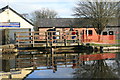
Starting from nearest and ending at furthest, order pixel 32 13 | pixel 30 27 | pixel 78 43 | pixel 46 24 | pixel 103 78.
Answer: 1. pixel 103 78
2. pixel 78 43
3. pixel 30 27
4. pixel 46 24
5. pixel 32 13

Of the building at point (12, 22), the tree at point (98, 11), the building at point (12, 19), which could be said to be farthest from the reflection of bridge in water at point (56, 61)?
the tree at point (98, 11)

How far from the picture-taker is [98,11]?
3938 centimetres

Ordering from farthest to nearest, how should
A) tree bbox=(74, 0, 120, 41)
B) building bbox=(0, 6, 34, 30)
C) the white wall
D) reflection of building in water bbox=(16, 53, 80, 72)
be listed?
tree bbox=(74, 0, 120, 41) < the white wall < building bbox=(0, 6, 34, 30) < reflection of building in water bbox=(16, 53, 80, 72)

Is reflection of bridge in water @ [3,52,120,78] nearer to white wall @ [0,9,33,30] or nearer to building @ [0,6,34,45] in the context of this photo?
building @ [0,6,34,45]

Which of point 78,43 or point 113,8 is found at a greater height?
point 113,8

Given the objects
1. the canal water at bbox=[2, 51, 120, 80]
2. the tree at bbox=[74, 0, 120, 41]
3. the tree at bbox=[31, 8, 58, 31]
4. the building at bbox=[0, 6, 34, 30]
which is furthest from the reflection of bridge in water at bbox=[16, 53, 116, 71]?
the tree at bbox=[31, 8, 58, 31]

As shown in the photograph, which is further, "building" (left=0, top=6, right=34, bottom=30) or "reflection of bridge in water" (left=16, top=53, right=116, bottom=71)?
"building" (left=0, top=6, right=34, bottom=30)

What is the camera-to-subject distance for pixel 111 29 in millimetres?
49094

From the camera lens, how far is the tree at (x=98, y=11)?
39219 mm

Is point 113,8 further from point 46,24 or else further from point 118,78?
point 118,78

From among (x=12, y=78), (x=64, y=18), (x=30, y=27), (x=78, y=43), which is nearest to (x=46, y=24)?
(x=64, y=18)

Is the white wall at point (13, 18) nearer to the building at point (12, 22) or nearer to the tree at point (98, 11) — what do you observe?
the building at point (12, 22)

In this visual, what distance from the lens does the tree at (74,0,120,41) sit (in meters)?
39.2

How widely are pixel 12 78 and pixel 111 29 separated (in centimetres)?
4386
